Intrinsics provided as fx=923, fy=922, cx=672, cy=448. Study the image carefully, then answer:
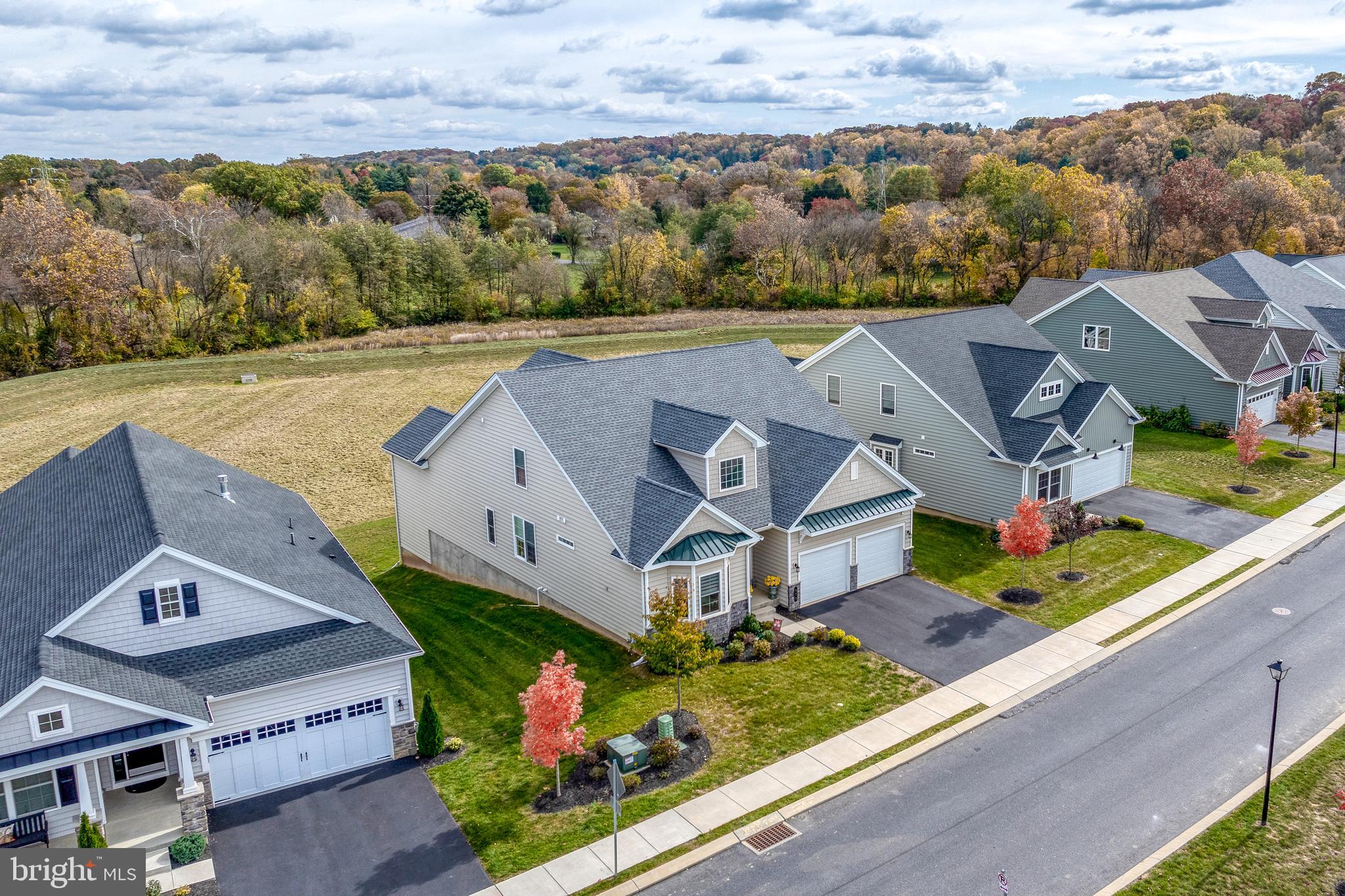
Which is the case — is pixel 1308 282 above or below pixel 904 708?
above

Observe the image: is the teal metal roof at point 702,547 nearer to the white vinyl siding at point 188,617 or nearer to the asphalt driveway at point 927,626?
the asphalt driveway at point 927,626

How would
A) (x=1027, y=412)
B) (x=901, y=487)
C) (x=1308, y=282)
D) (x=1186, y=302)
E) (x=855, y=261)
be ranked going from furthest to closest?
1. (x=855, y=261)
2. (x=1308, y=282)
3. (x=1186, y=302)
4. (x=1027, y=412)
5. (x=901, y=487)

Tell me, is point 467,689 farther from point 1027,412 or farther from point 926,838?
point 1027,412

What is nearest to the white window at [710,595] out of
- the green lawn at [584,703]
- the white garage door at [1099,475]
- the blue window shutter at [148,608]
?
the green lawn at [584,703]

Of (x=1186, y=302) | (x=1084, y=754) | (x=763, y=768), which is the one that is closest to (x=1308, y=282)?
(x=1186, y=302)

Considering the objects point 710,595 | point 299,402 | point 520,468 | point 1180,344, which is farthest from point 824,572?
point 299,402

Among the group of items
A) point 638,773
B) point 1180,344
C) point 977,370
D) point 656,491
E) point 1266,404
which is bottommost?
point 638,773

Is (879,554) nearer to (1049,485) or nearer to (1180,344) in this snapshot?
(1049,485)
